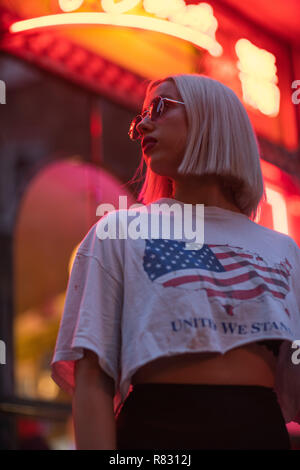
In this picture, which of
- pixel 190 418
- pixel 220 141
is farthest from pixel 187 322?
pixel 220 141

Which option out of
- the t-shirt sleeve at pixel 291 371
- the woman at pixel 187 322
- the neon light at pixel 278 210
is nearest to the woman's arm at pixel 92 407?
the woman at pixel 187 322

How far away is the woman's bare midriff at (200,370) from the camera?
4.80 feet

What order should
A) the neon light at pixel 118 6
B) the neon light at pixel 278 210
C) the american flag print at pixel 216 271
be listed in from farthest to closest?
the neon light at pixel 278 210, the neon light at pixel 118 6, the american flag print at pixel 216 271

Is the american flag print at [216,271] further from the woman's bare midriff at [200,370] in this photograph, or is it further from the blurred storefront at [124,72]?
the blurred storefront at [124,72]

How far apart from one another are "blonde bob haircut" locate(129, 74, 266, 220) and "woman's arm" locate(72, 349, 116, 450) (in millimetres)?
543

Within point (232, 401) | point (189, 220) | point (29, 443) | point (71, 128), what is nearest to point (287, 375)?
point (232, 401)

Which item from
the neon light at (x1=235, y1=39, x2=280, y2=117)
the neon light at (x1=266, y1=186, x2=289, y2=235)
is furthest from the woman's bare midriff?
the neon light at (x1=235, y1=39, x2=280, y2=117)

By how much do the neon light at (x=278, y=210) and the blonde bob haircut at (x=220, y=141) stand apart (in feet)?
8.20

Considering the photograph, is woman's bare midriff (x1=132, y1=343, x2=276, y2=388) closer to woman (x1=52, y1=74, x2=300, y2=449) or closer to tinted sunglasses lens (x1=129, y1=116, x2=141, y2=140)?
woman (x1=52, y1=74, x2=300, y2=449)

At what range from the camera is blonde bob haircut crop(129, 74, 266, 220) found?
5.58ft

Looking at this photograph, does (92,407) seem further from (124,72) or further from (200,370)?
(124,72)

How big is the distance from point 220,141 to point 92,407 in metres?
0.74

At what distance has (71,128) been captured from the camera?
12141mm

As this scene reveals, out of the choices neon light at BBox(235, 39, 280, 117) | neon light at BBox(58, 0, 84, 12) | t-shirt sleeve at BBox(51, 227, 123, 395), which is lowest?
t-shirt sleeve at BBox(51, 227, 123, 395)
